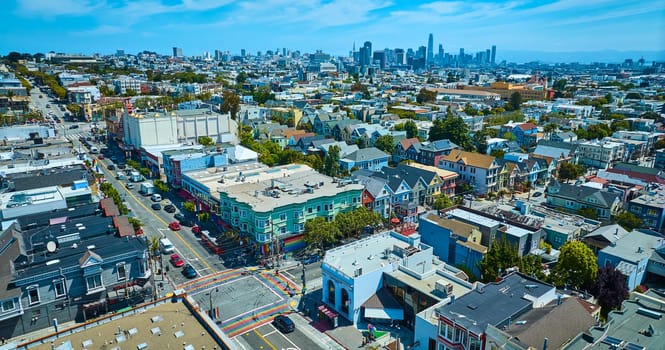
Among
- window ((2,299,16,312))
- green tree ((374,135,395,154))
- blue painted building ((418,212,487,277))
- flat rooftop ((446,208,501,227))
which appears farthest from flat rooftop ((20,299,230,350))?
green tree ((374,135,395,154))

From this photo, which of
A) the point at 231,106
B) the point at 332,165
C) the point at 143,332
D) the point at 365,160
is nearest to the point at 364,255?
the point at 143,332

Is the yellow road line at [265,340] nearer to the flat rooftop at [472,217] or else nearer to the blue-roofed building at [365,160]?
the flat rooftop at [472,217]

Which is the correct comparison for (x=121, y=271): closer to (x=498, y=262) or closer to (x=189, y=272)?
(x=189, y=272)

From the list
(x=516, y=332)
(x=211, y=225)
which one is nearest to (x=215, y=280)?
(x=211, y=225)

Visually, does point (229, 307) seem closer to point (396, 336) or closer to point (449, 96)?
point (396, 336)

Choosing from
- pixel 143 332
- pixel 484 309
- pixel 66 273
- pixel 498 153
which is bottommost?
pixel 484 309

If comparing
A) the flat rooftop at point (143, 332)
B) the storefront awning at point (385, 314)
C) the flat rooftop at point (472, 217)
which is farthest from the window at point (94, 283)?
the flat rooftop at point (472, 217)

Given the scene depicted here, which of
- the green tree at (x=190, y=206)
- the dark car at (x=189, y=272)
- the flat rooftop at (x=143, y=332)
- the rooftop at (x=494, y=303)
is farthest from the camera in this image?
the green tree at (x=190, y=206)
